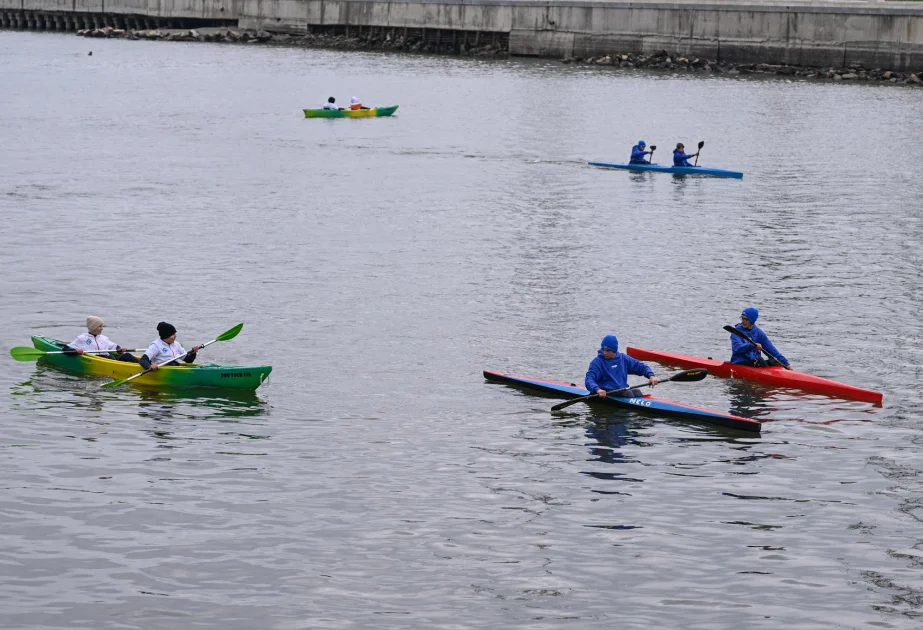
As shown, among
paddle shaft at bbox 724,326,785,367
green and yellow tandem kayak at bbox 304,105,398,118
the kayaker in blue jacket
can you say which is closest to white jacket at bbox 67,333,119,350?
the kayaker in blue jacket

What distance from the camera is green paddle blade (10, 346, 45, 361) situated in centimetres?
2605

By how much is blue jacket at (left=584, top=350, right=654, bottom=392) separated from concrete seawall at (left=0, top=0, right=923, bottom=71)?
70534 mm

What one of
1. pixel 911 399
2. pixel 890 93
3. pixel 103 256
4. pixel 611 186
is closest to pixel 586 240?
pixel 611 186

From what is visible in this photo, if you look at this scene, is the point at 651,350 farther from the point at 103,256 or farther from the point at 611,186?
the point at 611,186

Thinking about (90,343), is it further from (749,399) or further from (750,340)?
(750,340)

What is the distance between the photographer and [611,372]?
23.8 m

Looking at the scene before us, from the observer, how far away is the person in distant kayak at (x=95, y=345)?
25.6 metres

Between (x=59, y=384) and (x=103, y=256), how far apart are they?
43.2ft

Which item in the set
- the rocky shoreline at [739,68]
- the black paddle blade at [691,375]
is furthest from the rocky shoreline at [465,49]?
the black paddle blade at [691,375]

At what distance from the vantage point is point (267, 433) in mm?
22672

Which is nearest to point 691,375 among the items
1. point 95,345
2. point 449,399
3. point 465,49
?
point 449,399

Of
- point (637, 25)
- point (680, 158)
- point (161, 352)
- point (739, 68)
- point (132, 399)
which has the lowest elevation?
point (132, 399)

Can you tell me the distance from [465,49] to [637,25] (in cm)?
1936

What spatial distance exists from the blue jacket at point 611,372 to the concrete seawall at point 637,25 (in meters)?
70.5
